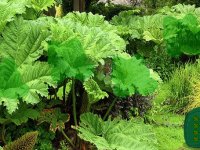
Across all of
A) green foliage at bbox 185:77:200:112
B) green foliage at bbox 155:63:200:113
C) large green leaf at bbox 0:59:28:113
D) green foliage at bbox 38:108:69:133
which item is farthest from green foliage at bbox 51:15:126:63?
green foliage at bbox 155:63:200:113

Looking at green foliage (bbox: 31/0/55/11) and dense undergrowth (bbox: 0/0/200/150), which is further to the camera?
green foliage (bbox: 31/0/55/11)

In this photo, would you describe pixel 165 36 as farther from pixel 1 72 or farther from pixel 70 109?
pixel 1 72

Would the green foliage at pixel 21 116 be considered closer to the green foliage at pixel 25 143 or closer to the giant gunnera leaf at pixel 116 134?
the giant gunnera leaf at pixel 116 134

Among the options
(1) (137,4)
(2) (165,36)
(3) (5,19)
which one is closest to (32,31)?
(3) (5,19)

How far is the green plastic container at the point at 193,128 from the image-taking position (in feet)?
13.1

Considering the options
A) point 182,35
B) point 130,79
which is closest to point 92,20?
point 130,79

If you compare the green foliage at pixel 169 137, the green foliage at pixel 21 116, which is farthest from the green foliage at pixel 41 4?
the green foliage at pixel 169 137

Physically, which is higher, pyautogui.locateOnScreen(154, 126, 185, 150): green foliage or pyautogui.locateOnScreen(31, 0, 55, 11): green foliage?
pyautogui.locateOnScreen(31, 0, 55, 11): green foliage

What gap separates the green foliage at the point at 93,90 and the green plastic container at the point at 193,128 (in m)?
1.33

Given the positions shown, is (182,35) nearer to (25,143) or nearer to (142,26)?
(142,26)

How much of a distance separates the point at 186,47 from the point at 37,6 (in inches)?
133

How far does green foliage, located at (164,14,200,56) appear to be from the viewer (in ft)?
28.3

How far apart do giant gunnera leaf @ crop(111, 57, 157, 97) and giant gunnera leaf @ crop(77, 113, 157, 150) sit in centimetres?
34

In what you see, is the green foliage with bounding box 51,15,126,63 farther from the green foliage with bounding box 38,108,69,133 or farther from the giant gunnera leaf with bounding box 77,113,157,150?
the green foliage with bounding box 38,108,69,133
